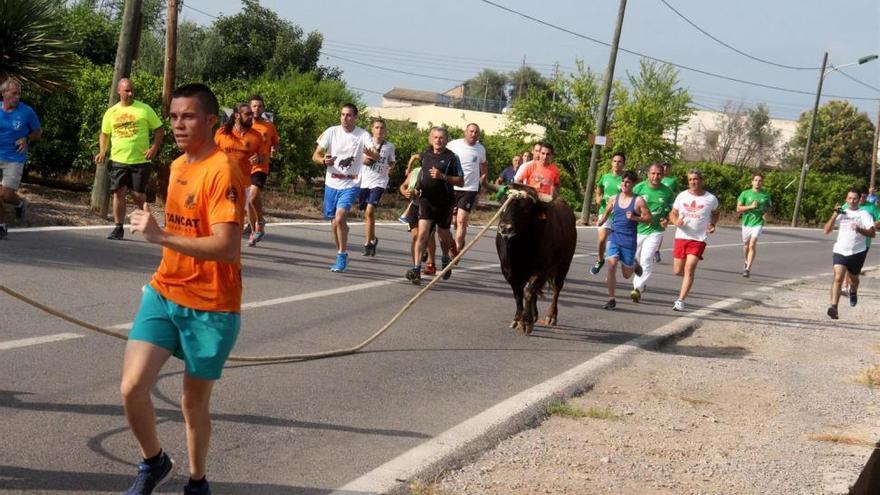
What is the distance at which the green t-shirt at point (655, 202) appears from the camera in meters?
14.5

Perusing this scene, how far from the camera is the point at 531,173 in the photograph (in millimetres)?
13555

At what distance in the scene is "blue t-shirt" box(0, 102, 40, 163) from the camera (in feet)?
43.0

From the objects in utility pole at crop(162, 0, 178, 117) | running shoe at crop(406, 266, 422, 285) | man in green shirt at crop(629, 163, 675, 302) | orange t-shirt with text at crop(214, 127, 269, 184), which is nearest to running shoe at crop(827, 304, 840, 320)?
man in green shirt at crop(629, 163, 675, 302)

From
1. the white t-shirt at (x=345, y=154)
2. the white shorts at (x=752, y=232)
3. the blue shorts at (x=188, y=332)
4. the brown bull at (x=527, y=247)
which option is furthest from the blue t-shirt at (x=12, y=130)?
the white shorts at (x=752, y=232)

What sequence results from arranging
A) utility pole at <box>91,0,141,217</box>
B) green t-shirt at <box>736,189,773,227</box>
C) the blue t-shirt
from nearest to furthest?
the blue t-shirt → utility pole at <box>91,0,141,217</box> → green t-shirt at <box>736,189,773,227</box>

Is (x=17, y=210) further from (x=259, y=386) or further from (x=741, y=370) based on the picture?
(x=741, y=370)

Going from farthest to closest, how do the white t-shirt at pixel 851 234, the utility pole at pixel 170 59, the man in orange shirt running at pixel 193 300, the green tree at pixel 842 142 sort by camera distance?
the green tree at pixel 842 142 < the utility pole at pixel 170 59 < the white t-shirt at pixel 851 234 < the man in orange shirt running at pixel 193 300

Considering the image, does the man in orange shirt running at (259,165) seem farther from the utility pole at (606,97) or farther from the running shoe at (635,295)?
the utility pole at (606,97)

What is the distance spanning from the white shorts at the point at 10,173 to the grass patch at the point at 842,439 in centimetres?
943

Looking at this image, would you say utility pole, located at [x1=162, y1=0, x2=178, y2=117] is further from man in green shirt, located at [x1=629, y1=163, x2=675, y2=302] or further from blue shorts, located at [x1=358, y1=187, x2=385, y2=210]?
man in green shirt, located at [x1=629, y1=163, x2=675, y2=302]

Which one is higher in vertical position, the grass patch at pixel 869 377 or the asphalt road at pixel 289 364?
the grass patch at pixel 869 377

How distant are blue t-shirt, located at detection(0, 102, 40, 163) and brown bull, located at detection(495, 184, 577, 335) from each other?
5.92m

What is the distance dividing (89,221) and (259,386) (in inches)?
359

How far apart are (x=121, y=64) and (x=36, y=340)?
29.9 feet
